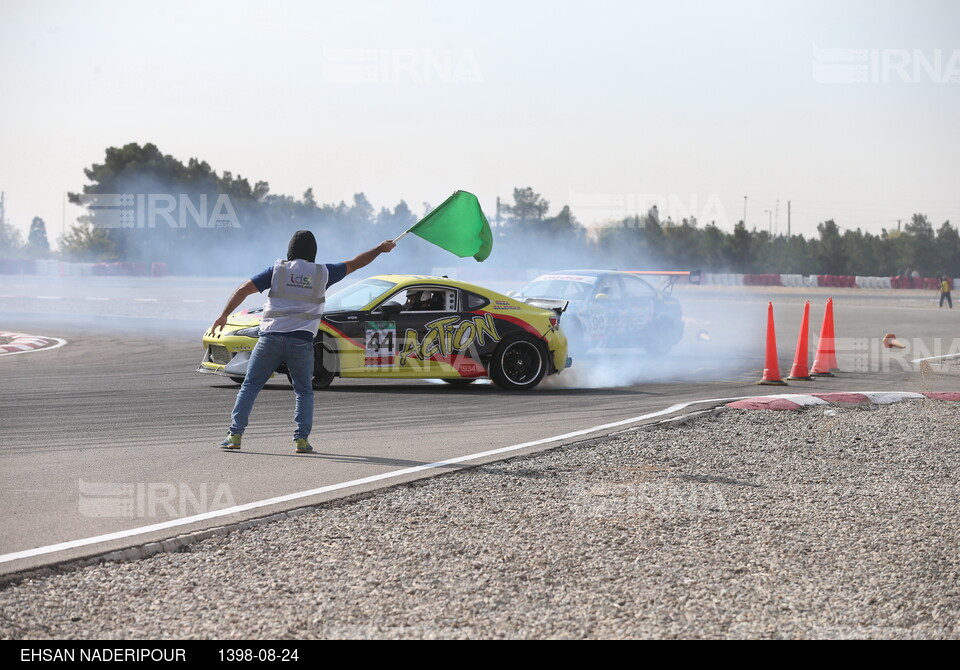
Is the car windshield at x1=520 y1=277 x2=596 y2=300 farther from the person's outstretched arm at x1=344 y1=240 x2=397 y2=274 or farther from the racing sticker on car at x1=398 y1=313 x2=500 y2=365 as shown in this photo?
the person's outstretched arm at x1=344 y1=240 x2=397 y2=274

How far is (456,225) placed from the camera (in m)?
10.8

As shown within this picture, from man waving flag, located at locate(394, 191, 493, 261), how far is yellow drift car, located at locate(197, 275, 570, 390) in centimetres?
176

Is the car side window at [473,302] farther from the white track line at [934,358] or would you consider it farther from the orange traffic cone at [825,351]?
the white track line at [934,358]

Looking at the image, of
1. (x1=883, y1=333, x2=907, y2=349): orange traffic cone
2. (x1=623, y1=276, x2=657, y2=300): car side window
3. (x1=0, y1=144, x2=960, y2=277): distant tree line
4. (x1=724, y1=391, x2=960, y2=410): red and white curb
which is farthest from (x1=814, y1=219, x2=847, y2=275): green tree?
(x1=724, y1=391, x2=960, y2=410): red and white curb

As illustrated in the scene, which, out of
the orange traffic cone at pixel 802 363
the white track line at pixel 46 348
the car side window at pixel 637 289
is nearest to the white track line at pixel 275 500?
the orange traffic cone at pixel 802 363

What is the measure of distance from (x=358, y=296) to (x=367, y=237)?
35.0 meters

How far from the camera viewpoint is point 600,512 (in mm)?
6062

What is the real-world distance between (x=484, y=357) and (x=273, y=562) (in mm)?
8013

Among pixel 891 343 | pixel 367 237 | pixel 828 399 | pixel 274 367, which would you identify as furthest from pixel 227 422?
pixel 367 237

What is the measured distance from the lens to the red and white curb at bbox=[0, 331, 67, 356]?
17594 mm

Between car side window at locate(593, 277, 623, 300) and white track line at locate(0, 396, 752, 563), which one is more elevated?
car side window at locate(593, 277, 623, 300)

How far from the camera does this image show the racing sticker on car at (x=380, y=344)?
12391 millimetres
